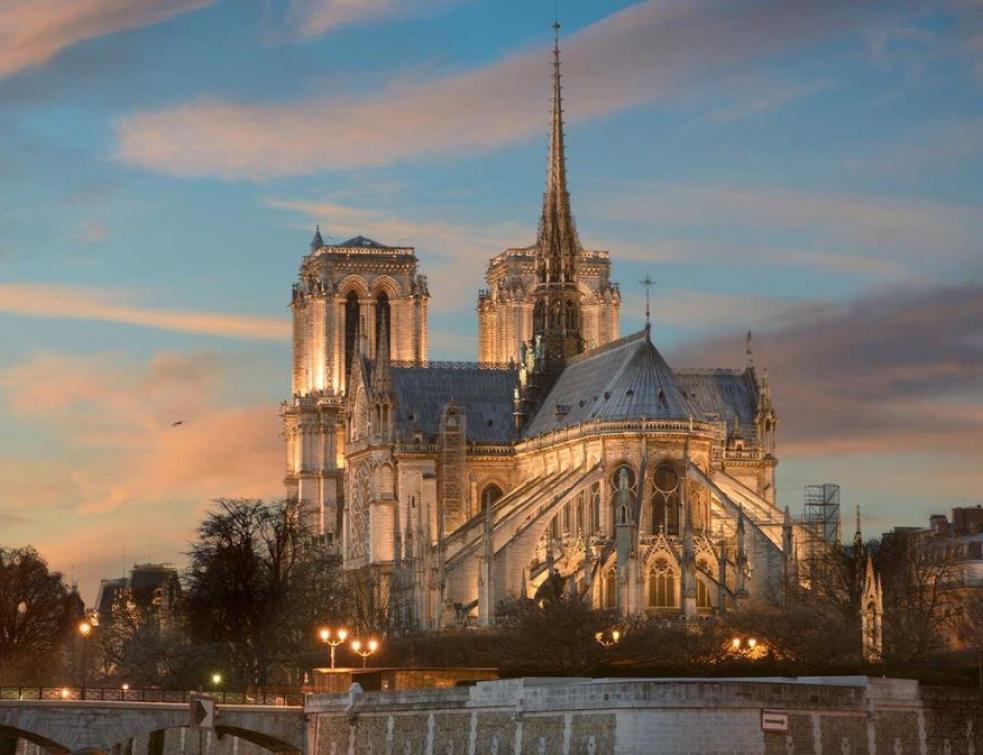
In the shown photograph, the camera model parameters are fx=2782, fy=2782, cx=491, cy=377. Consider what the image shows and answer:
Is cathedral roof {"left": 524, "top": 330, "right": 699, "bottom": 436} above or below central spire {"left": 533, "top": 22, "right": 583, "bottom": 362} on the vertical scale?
below

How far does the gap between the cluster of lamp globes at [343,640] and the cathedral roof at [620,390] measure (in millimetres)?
15027

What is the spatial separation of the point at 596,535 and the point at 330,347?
3986cm

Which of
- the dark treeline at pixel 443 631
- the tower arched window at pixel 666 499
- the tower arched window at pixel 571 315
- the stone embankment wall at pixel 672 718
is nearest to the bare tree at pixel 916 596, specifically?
the dark treeline at pixel 443 631

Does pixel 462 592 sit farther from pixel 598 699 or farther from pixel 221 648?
pixel 598 699

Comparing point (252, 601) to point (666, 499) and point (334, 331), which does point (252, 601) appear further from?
point (334, 331)

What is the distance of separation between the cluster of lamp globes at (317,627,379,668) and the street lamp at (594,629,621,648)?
285 inches

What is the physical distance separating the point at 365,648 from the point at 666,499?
1395 cm

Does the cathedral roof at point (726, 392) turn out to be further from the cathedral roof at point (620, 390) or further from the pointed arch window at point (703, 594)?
the pointed arch window at point (703, 594)

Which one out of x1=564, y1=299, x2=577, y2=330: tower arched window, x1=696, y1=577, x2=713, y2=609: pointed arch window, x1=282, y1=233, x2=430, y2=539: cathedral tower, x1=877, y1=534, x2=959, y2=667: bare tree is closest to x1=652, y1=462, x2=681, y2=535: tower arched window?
x1=696, y1=577, x2=713, y2=609: pointed arch window

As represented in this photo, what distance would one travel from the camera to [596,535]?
341 feet

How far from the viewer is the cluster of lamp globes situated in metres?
83.0

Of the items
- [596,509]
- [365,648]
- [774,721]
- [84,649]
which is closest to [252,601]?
[365,648]

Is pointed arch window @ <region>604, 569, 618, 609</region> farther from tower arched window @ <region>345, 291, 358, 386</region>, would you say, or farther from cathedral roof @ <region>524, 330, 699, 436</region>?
tower arched window @ <region>345, 291, 358, 386</region>

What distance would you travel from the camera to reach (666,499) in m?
104
